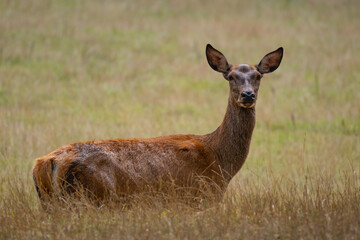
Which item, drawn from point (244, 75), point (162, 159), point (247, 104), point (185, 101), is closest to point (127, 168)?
point (162, 159)

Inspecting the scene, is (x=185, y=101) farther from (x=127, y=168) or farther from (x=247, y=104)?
(x=127, y=168)

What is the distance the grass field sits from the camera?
590cm

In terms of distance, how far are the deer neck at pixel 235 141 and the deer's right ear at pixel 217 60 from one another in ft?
1.72

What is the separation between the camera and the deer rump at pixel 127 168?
237 inches

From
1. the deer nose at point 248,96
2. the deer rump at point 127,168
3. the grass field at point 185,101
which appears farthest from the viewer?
the deer nose at point 248,96

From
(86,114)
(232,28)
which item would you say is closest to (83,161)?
(86,114)

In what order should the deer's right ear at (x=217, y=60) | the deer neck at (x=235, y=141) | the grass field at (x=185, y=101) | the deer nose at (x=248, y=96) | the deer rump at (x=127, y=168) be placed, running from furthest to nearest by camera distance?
the deer's right ear at (x=217, y=60), the deer neck at (x=235, y=141), the deer nose at (x=248, y=96), the deer rump at (x=127, y=168), the grass field at (x=185, y=101)

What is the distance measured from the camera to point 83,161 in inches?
240

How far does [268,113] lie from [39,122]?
484 centimetres

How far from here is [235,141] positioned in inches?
286

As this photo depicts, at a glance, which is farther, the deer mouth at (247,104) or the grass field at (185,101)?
the deer mouth at (247,104)

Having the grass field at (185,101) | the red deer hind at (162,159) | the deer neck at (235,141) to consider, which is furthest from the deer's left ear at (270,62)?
the grass field at (185,101)

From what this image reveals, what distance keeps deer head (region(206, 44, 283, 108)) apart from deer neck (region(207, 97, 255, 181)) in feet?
0.45

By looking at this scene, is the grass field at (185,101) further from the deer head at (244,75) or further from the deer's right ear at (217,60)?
the deer's right ear at (217,60)
